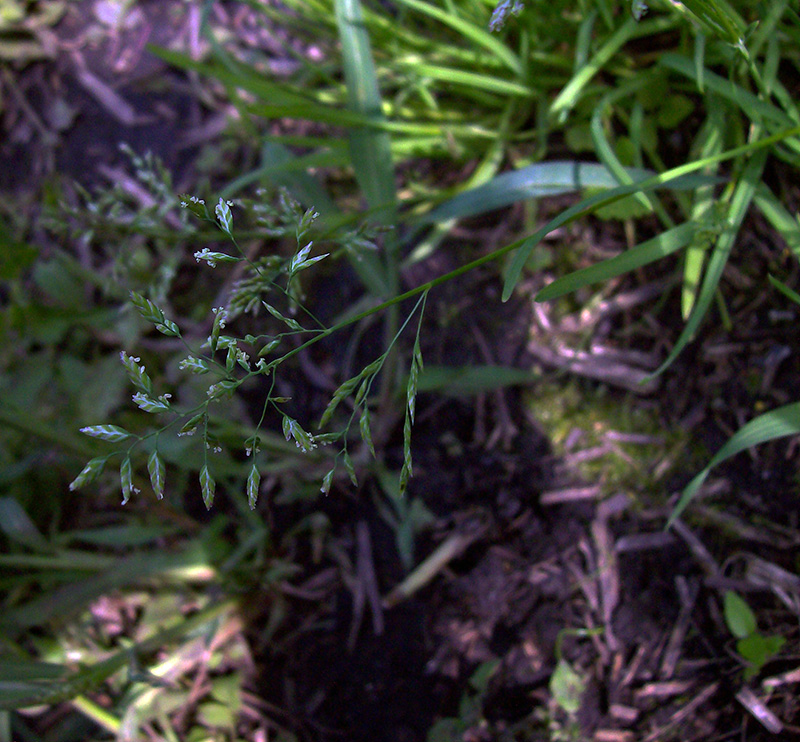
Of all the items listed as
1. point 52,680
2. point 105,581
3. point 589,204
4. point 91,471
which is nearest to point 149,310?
point 91,471

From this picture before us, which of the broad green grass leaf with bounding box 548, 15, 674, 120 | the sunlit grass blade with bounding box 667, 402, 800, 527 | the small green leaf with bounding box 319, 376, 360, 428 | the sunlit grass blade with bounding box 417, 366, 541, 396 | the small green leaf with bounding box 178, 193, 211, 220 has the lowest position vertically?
the sunlit grass blade with bounding box 417, 366, 541, 396

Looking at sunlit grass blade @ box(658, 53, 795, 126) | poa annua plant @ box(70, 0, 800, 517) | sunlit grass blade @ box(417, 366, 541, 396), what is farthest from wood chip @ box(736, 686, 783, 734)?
sunlit grass blade @ box(658, 53, 795, 126)

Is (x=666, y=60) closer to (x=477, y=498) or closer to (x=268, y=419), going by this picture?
(x=477, y=498)

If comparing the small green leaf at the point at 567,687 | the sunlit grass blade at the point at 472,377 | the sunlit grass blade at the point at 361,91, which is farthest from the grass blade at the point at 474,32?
the small green leaf at the point at 567,687

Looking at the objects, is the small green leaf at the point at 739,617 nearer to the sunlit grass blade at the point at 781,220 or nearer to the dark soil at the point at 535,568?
the dark soil at the point at 535,568

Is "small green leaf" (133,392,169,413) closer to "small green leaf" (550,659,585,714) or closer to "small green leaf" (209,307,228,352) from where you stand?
"small green leaf" (209,307,228,352)
